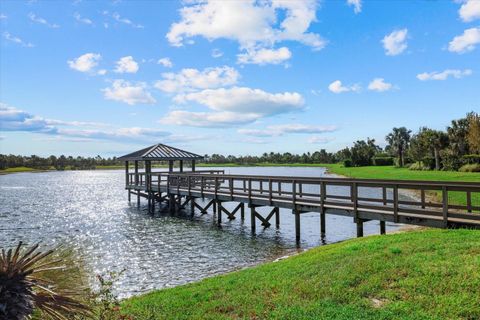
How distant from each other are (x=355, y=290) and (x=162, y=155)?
28589 millimetres

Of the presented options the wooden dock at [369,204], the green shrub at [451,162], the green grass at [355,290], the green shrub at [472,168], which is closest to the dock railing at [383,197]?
the wooden dock at [369,204]

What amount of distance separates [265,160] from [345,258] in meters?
184

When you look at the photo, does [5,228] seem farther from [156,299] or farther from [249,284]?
[249,284]

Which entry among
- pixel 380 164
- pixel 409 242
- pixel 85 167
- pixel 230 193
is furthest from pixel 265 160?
pixel 409 242

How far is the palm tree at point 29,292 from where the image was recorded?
257 centimetres

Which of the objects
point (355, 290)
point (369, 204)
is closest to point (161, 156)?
point (369, 204)

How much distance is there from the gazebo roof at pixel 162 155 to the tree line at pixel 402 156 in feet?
5.62

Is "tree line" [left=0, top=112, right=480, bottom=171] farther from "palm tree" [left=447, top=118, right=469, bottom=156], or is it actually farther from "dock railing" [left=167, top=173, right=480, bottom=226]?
"dock railing" [left=167, top=173, right=480, bottom=226]

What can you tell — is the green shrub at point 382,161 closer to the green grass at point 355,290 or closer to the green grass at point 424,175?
the green grass at point 424,175

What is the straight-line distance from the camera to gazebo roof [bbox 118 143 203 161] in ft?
109

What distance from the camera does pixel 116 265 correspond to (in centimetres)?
1448

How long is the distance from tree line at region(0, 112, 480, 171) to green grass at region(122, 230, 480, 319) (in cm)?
2745

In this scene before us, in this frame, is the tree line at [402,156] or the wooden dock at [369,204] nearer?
the wooden dock at [369,204]

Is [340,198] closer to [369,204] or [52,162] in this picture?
[369,204]
